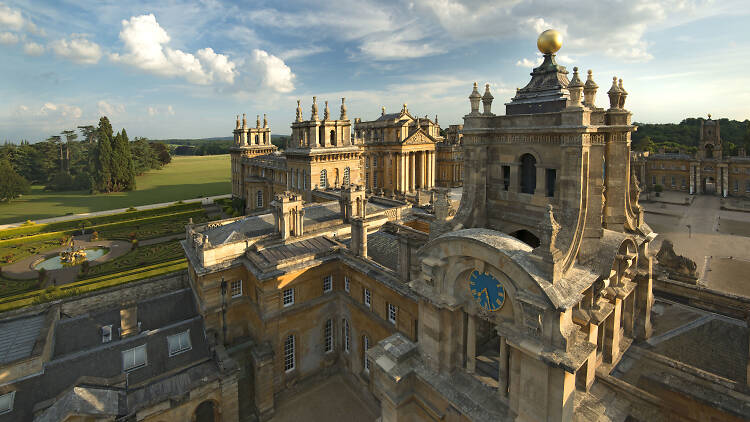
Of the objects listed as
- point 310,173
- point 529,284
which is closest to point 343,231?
point 310,173

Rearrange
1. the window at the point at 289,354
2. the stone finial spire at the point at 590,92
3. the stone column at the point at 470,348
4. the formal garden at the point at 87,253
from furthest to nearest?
the formal garden at the point at 87,253
the window at the point at 289,354
the stone finial spire at the point at 590,92
the stone column at the point at 470,348

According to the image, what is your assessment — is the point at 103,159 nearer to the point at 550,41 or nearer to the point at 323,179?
the point at 323,179

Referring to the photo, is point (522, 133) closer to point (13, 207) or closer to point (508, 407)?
point (508, 407)

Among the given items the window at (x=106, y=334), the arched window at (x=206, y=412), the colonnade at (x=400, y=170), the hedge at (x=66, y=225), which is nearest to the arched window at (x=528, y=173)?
the arched window at (x=206, y=412)

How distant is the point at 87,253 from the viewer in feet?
132

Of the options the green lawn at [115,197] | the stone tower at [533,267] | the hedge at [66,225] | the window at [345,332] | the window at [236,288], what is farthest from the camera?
the green lawn at [115,197]

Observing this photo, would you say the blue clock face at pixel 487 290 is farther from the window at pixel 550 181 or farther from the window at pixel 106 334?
the window at pixel 106 334

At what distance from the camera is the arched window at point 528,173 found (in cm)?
1141

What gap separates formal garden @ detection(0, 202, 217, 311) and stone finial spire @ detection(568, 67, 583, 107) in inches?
1161

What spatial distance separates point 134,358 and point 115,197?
74.9m

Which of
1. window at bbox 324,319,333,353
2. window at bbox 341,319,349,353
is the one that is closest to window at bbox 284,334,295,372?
window at bbox 324,319,333,353

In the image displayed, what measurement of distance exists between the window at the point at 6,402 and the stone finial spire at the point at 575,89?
24.6m

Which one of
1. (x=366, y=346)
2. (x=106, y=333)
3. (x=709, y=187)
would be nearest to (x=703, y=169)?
(x=709, y=187)

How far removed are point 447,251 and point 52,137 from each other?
13670 cm
